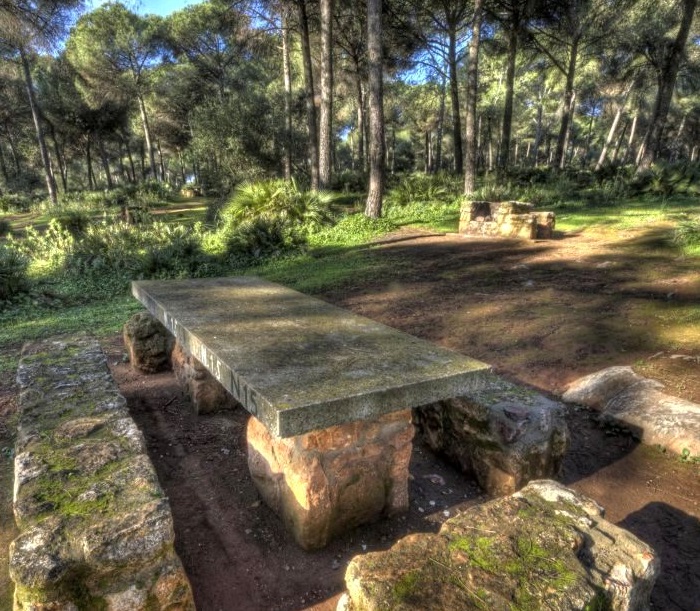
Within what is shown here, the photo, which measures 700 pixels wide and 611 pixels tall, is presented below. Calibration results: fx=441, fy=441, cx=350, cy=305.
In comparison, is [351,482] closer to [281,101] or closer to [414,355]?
[414,355]

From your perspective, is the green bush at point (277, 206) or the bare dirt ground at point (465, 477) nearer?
the bare dirt ground at point (465, 477)

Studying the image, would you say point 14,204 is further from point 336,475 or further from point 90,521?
point 336,475

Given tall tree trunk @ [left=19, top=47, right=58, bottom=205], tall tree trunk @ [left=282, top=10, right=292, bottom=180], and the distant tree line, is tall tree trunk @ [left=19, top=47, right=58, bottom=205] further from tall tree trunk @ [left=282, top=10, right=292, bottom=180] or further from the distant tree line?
tall tree trunk @ [left=282, top=10, right=292, bottom=180]

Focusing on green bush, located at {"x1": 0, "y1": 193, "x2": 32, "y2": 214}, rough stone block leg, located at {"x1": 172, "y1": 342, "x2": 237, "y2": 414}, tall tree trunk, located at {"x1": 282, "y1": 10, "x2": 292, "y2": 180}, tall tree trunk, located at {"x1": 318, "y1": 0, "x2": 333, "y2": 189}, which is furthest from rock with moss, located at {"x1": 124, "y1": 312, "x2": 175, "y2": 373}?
green bush, located at {"x1": 0, "y1": 193, "x2": 32, "y2": 214}

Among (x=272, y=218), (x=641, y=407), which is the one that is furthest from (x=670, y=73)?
(x=641, y=407)

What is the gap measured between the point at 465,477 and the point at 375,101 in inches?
448

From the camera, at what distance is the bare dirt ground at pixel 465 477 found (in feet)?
7.50

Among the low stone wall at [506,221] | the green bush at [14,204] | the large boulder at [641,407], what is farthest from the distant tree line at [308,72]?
the large boulder at [641,407]

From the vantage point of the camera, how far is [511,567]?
1555 mm

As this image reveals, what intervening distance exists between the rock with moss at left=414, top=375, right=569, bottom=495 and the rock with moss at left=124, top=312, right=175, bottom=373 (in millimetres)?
3143

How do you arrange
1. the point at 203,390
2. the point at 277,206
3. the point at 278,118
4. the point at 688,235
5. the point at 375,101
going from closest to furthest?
1. the point at 203,390
2. the point at 688,235
3. the point at 277,206
4. the point at 375,101
5. the point at 278,118

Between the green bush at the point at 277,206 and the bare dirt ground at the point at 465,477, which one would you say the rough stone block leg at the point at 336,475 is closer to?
the bare dirt ground at the point at 465,477

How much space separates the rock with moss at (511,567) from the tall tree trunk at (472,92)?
14513 millimetres

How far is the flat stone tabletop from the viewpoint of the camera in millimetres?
1893
